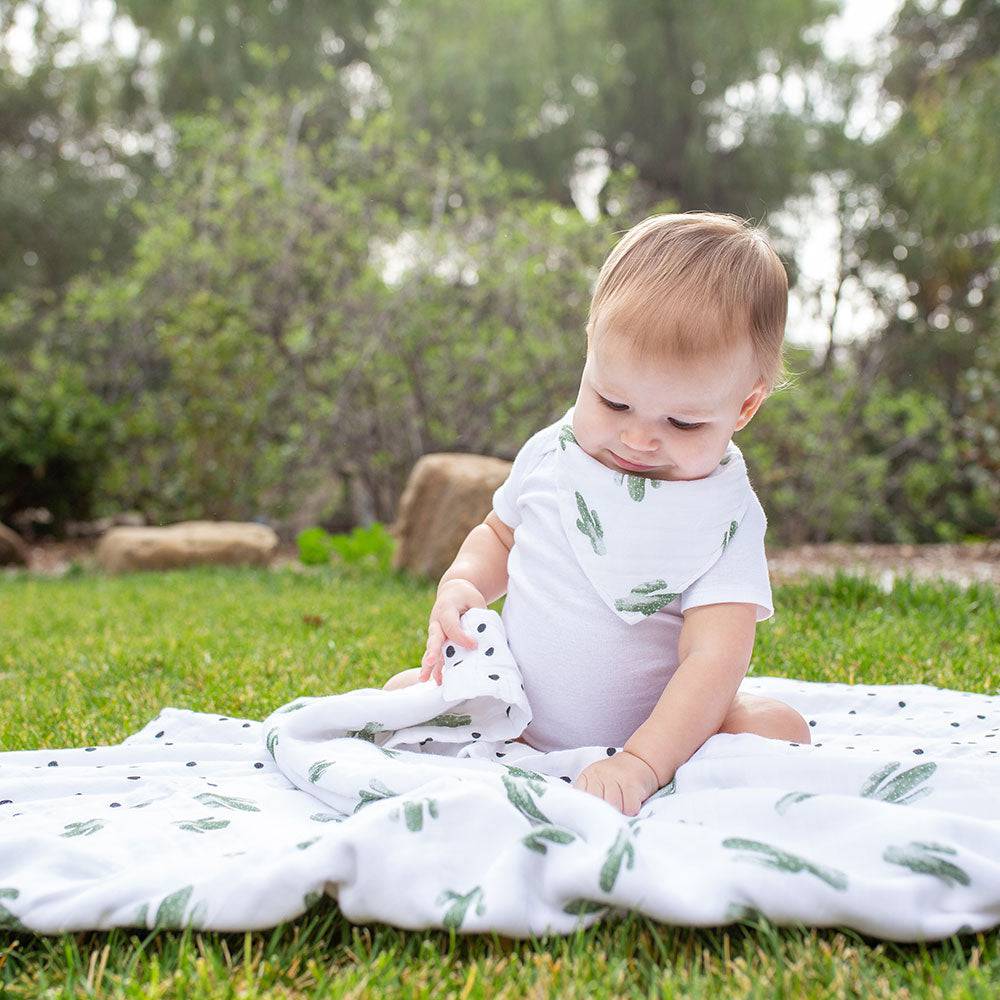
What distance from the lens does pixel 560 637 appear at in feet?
6.25

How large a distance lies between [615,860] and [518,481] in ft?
3.15

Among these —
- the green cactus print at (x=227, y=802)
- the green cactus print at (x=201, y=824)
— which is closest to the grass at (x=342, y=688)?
the green cactus print at (x=201, y=824)

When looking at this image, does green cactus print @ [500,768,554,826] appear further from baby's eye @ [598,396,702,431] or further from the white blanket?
baby's eye @ [598,396,702,431]

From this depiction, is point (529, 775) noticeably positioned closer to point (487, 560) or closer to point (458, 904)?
point (458, 904)

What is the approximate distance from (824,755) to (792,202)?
12006 millimetres

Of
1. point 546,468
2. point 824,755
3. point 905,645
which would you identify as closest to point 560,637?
point 546,468

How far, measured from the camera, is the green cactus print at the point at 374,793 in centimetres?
162

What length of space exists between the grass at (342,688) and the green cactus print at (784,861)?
7cm

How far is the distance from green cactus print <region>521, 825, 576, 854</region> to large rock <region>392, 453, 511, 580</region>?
3475mm

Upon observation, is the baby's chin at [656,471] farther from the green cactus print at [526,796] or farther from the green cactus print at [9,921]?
the green cactus print at [9,921]

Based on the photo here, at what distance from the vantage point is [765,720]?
71.7 inches

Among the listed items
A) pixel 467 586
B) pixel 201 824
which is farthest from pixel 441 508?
pixel 201 824

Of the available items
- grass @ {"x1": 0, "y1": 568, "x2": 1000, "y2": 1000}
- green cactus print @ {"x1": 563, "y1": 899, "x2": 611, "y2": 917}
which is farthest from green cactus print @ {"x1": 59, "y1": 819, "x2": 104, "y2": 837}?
green cactus print @ {"x1": 563, "y1": 899, "x2": 611, "y2": 917}

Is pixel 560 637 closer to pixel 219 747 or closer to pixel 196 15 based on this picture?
pixel 219 747
